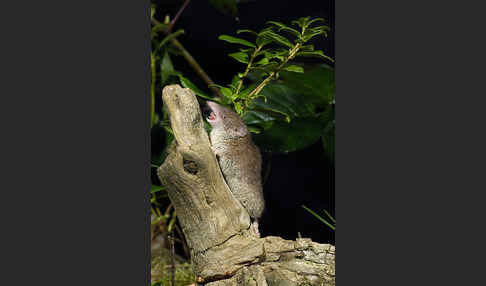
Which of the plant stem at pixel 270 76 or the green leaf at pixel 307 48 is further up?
the green leaf at pixel 307 48

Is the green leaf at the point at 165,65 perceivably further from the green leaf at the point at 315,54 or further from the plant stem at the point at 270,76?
the green leaf at the point at 315,54

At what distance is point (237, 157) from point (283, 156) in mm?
341

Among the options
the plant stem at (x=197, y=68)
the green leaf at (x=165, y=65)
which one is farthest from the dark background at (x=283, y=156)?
the green leaf at (x=165, y=65)

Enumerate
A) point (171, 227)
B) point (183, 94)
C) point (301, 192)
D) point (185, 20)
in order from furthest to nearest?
1. point (171, 227)
2. point (185, 20)
3. point (301, 192)
4. point (183, 94)

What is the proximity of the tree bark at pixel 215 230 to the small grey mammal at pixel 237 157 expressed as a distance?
0.21 feet

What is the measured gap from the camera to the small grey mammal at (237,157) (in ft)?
8.79

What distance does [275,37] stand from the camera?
2635 mm

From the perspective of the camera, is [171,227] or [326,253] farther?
[171,227]

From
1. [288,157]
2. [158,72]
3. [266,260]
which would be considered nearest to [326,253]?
[266,260]

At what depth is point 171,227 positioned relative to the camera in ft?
11.5

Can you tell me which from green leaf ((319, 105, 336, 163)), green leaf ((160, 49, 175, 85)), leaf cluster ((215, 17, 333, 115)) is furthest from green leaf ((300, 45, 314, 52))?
green leaf ((160, 49, 175, 85))

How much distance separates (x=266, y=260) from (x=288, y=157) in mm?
624

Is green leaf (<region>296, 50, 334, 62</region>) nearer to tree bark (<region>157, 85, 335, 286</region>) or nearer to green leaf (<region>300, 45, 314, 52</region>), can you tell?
green leaf (<region>300, 45, 314, 52</region>)

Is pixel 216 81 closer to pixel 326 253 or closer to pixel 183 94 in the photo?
pixel 183 94
